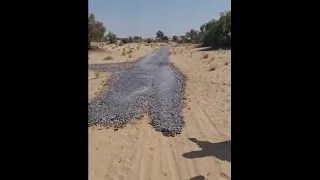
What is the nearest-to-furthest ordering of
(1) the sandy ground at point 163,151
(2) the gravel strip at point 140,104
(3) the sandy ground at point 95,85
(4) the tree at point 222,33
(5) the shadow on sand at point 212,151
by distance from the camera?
(1) the sandy ground at point 163,151 < (5) the shadow on sand at point 212,151 < (2) the gravel strip at point 140,104 < (3) the sandy ground at point 95,85 < (4) the tree at point 222,33

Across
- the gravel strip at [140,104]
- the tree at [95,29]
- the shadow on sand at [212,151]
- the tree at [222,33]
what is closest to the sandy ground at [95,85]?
the gravel strip at [140,104]

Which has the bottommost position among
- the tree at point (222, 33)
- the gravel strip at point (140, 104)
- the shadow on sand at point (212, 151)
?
the shadow on sand at point (212, 151)

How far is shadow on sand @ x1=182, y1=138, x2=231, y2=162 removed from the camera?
22.5 feet

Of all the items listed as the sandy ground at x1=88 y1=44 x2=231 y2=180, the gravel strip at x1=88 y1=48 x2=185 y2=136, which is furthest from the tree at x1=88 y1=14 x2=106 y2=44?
the sandy ground at x1=88 y1=44 x2=231 y2=180

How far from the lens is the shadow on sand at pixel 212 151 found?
22.5ft

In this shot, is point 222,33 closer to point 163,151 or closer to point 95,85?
point 95,85

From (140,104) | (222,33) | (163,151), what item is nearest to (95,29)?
(222,33)

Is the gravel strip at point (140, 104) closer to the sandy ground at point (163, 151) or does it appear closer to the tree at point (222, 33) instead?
the sandy ground at point (163, 151)

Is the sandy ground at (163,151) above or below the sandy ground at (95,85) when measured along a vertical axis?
below

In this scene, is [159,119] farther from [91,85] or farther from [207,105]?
[91,85]

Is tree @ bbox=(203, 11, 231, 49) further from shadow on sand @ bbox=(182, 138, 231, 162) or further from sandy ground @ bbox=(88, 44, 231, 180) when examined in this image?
shadow on sand @ bbox=(182, 138, 231, 162)

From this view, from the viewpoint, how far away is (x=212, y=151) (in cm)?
720
